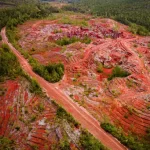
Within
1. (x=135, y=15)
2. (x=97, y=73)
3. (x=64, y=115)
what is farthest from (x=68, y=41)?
(x=135, y=15)

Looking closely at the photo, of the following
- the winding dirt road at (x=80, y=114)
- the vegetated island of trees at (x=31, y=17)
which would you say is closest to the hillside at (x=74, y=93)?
the winding dirt road at (x=80, y=114)

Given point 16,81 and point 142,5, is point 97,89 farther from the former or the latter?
point 142,5

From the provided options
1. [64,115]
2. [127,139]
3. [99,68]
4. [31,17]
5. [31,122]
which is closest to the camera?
[127,139]

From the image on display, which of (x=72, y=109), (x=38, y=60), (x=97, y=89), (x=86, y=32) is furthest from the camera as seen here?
(x=86, y=32)

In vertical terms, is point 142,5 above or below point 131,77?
below

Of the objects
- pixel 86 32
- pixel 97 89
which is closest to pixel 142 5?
pixel 86 32

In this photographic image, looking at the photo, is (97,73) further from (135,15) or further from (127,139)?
(135,15)

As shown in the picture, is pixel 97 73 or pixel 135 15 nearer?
pixel 97 73
